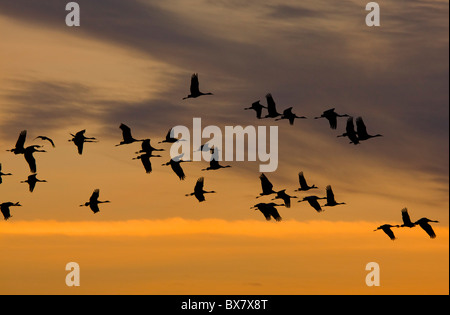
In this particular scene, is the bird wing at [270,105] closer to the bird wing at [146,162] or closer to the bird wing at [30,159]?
the bird wing at [146,162]

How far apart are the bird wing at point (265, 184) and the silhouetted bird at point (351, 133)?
7352 millimetres

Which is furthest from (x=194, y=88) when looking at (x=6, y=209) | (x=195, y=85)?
(x=6, y=209)

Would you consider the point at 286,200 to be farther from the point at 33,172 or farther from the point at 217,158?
the point at 33,172

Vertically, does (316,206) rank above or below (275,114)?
below

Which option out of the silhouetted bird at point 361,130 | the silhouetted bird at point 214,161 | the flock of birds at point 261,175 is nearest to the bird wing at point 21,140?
the flock of birds at point 261,175

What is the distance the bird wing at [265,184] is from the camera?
79.4 metres

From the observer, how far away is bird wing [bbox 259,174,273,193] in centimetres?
7938

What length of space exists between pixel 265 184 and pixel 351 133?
834 cm

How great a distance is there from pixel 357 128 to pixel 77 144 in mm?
22653

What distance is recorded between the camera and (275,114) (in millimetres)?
79688

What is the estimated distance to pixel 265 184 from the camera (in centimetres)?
7944
